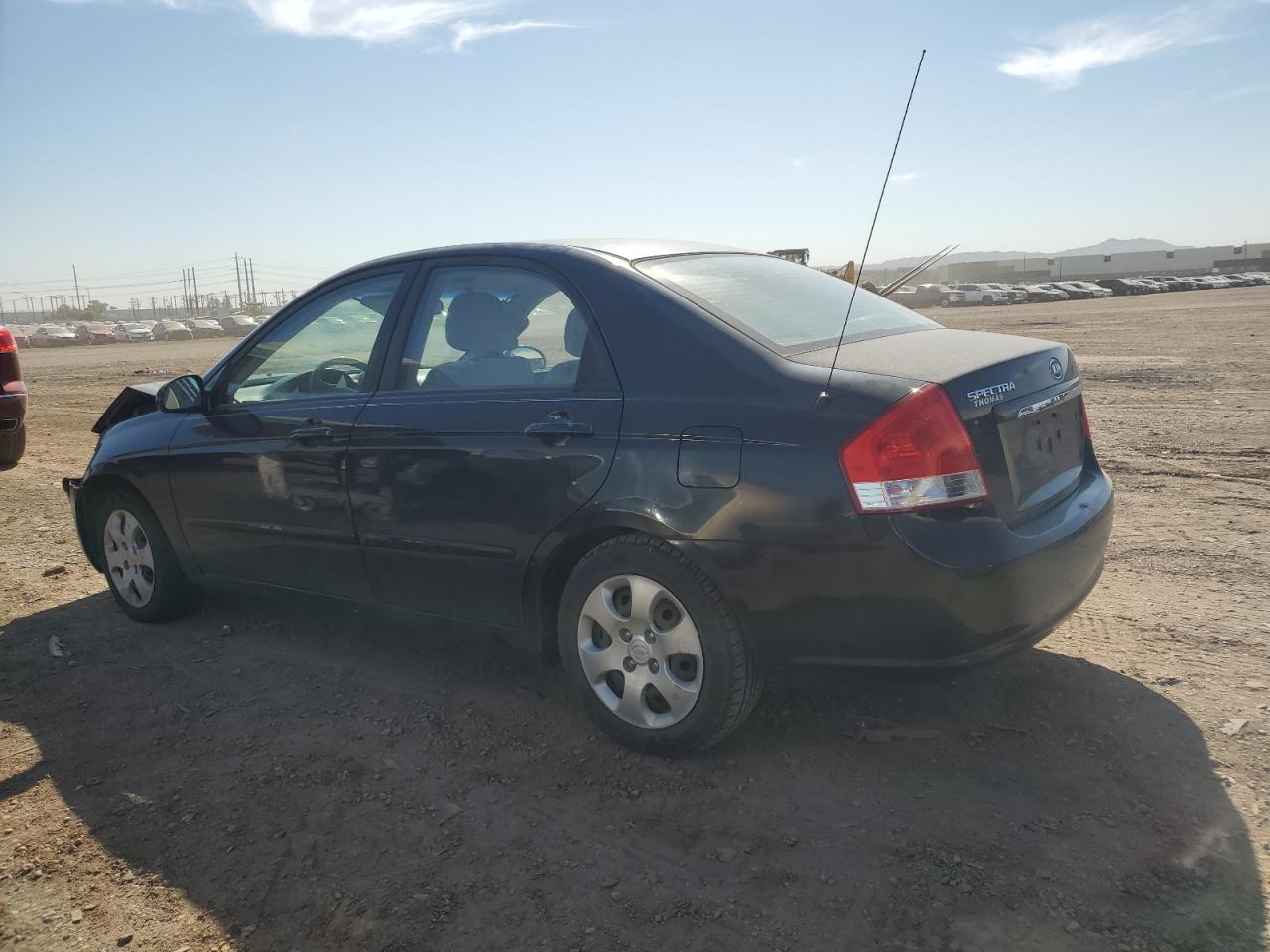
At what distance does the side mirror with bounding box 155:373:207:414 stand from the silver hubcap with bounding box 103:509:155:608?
0.69 metres

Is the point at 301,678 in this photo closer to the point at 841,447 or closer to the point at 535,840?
the point at 535,840

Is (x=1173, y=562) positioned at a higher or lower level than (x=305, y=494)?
lower

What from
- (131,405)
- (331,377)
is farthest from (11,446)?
(331,377)

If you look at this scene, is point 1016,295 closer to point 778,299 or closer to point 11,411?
point 11,411

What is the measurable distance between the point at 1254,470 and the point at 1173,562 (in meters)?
2.69

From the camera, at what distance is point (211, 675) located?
4.26 m

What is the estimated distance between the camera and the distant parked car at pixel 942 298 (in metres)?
63.0

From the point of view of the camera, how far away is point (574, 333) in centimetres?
348

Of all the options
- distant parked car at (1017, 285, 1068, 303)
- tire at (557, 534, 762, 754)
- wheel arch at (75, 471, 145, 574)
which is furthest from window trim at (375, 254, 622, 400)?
distant parked car at (1017, 285, 1068, 303)

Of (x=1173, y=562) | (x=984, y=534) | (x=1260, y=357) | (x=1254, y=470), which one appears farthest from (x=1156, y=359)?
(x=984, y=534)

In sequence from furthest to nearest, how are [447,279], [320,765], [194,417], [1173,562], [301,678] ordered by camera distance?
[1173,562], [194,417], [301,678], [447,279], [320,765]

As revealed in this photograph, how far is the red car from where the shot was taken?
7793 millimetres

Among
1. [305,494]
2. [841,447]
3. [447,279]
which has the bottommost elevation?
[305,494]

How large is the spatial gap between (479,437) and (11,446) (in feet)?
20.3
